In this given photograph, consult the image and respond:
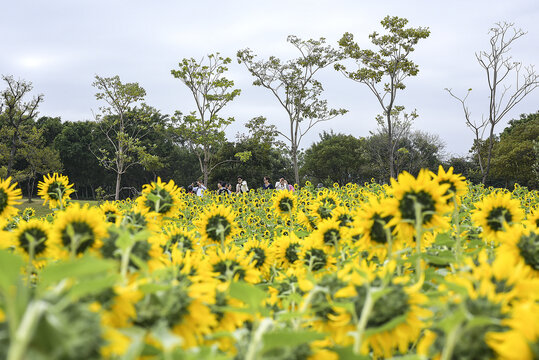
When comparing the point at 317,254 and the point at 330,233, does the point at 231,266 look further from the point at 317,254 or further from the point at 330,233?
the point at 330,233

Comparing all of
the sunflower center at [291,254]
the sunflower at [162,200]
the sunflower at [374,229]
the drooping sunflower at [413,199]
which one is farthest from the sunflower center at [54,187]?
the drooping sunflower at [413,199]

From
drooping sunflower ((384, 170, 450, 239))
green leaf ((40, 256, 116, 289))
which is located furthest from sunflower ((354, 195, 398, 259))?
green leaf ((40, 256, 116, 289))

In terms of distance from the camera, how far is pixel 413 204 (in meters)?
1.46

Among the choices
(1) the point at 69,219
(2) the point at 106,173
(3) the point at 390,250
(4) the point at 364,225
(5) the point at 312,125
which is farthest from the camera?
(2) the point at 106,173

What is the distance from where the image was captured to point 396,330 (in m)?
0.96

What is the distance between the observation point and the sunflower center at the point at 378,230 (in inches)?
64.1

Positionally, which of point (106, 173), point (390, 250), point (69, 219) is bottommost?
point (390, 250)

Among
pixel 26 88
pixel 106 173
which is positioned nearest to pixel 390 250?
pixel 26 88

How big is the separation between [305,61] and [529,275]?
28.8 metres

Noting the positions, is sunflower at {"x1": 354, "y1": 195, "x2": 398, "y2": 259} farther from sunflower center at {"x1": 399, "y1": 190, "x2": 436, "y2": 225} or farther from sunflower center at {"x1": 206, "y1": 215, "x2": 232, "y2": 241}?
sunflower center at {"x1": 206, "y1": 215, "x2": 232, "y2": 241}

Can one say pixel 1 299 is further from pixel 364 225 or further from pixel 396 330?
pixel 364 225

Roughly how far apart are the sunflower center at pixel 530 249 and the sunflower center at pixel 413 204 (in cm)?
29

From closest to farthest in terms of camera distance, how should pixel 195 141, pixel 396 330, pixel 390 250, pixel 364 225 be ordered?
pixel 396 330 < pixel 390 250 < pixel 364 225 < pixel 195 141

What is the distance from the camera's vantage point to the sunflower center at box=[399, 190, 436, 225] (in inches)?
57.6
